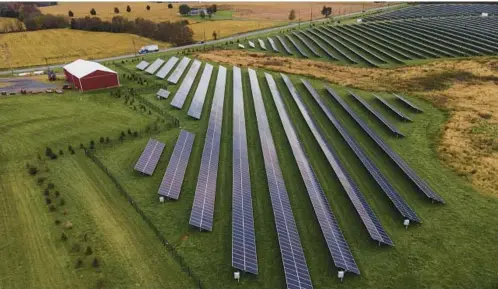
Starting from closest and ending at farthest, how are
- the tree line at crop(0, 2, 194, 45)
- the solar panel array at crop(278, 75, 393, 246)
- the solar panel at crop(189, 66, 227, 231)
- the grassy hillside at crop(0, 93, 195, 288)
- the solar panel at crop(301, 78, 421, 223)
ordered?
1. the grassy hillside at crop(0, 93, 195, 288)
2. the solar panel array at crop(278, 75, 393, 246)
3. the solar panel at crop(189, 66, 227, 231)
4. the solar panel at crop(301, 78, 421, 223)
5. the tree line at crop(0, 2, 194, 45)

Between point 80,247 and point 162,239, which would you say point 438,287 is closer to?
point 162,239

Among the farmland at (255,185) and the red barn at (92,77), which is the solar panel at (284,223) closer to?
the farmland at (255,185)

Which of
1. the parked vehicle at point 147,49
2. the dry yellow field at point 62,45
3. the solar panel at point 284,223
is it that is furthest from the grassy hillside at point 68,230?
the dry yellow field at point 62,45

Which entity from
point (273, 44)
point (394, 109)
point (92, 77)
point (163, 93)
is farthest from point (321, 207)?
Result: point (273, 44)

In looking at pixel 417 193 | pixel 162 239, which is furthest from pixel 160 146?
pixel 417 193

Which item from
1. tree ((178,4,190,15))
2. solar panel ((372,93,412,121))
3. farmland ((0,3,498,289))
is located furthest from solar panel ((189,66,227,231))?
tree ((178,4,190,15))

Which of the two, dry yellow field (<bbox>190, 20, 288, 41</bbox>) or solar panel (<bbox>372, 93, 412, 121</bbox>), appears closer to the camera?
solar panel (<bbox>372, 93, 412, 121</bbox>)

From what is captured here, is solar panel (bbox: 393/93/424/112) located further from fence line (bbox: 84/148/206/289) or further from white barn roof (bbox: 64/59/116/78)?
white barn roof (bbox: 64/59/116/78)
